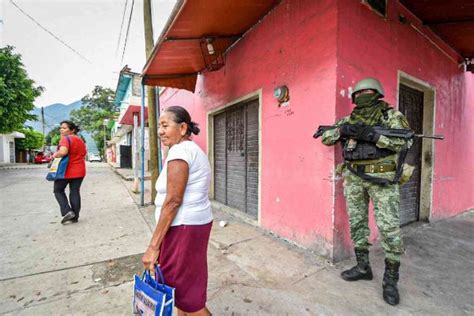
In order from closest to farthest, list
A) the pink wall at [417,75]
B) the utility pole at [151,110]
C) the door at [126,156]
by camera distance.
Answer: the pink wall at [417,75] → the utility pole at [151,110] → the door at [126,156]

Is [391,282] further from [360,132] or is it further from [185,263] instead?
[185,263]

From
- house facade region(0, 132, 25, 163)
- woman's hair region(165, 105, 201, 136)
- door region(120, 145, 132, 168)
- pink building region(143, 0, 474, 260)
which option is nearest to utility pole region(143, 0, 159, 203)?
pink building region(143, 0, 474, 260)

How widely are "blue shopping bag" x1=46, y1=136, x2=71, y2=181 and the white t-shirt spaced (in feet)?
11.6

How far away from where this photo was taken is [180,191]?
1277mm

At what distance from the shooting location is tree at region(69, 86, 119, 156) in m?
36.4

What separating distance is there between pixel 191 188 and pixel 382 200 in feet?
5.65

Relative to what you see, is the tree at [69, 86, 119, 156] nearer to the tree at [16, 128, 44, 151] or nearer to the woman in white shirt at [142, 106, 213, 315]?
Result: the tree at [16, 128, 44, 151]

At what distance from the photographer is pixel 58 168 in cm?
388

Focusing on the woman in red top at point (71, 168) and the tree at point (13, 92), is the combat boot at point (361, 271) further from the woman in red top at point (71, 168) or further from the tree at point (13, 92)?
the tree at point (13, 92)

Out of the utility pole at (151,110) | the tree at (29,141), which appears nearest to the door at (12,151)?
the tree at (29,141)

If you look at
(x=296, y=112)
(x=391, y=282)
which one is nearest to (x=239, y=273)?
(x=391, y=282)

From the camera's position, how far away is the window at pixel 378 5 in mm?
2832

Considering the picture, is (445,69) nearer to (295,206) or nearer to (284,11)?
(284,11)

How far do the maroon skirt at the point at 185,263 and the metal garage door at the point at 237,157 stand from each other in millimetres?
2815
